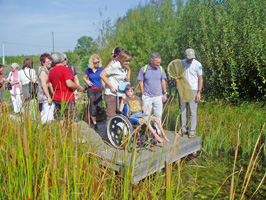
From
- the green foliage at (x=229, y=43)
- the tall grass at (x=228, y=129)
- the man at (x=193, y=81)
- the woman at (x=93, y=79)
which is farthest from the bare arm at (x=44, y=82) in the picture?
the green foliage at (x=229, y=43)

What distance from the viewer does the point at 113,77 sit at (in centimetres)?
499

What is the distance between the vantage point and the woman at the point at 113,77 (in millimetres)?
4766

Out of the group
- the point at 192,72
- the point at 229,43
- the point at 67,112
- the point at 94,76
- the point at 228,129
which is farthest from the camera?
the point at 229,43

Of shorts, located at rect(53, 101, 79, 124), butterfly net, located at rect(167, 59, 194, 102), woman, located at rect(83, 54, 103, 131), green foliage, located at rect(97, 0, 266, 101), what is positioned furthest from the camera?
green foliage, located at rect(97, 0, 266, 101)

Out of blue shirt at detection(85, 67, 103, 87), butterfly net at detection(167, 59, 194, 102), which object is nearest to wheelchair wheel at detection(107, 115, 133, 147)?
butterfly net at detection(167, 59, 194, 102)

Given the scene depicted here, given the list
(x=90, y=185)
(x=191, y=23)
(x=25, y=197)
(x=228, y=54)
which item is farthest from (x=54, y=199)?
(x=191, y=23)

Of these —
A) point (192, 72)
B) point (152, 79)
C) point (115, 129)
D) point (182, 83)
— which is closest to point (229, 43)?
point (192, 72)

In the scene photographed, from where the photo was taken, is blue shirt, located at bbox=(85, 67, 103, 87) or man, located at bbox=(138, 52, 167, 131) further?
blue shirt, located at bbox=(85, 67, 103, 87)

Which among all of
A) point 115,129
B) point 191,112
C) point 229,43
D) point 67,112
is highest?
point 229,43

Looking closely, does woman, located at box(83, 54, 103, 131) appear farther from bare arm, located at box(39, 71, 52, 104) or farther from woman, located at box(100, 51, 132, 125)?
bare arm, located at box(39, 71, 52, 104)

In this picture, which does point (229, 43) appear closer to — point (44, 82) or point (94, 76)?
point (94, 76)

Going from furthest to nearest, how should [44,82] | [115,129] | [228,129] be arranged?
[228,129], [44,82], [115,129]

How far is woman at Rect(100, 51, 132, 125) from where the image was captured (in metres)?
4.77

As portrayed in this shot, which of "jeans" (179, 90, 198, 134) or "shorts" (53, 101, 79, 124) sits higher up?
"shorts" (53, 101, 79, 124)
